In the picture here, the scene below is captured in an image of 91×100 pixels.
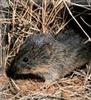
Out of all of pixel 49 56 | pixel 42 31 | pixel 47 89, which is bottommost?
pixel 47 89

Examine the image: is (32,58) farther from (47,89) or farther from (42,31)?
(42,31)

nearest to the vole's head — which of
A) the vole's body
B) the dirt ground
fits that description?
the vole's body

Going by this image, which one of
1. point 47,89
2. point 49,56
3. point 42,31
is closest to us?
point 47,89

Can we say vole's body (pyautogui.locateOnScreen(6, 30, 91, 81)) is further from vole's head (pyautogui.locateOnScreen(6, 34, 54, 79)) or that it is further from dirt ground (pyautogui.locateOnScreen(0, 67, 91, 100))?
dirt ground (pyautogui.locateOnScreen(0, 67, 91, 100))

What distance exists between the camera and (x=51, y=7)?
672cm

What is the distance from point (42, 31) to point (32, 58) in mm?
792

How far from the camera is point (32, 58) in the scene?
6.12 m

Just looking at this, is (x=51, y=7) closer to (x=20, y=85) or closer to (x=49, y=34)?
(x=49, y=34)

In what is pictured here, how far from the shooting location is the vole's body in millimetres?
6102

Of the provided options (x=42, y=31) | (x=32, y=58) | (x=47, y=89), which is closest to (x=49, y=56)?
(x=32, y=58)

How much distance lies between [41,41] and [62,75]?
0.61 meters

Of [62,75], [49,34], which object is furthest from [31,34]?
[62,75]

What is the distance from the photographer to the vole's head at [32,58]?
6.08 m

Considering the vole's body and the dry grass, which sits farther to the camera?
the vole's body
